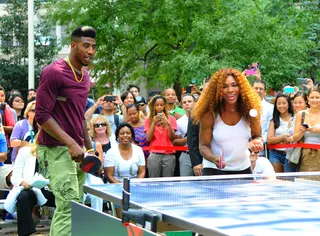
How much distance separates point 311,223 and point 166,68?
976 inches

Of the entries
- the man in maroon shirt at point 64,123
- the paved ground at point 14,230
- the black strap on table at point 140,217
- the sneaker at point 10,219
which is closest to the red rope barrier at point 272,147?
the paved ground at point 14,230

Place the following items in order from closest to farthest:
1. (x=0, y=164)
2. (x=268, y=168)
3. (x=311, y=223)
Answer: (x=311, y=223)
(x=268, y=168)
(x=0, y=164)

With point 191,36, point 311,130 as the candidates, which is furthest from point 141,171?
point 191,36

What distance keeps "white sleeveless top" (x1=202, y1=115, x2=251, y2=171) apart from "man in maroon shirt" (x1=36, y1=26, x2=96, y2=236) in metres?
1.10

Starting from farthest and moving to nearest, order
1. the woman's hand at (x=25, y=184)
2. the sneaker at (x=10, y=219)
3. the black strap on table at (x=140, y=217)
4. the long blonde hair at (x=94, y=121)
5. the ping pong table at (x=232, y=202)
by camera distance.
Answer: the long blonde hair at (x=94, y=121), the sneaker at (x=10, y=219), the woman's hand at (x=25, y=184), the black strap on table at (x=140, y=217), the ping pong table at (x=232, y=202)

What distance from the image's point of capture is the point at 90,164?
241 inches

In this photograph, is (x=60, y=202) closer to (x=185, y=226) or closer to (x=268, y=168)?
(x=185, y=226)

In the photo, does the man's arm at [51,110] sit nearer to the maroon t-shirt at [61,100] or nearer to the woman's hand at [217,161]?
the maroon t-shirt at [61,100]

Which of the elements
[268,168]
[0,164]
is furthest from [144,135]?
[268,168]

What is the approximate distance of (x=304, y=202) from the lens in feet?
12.5

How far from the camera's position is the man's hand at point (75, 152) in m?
6.07

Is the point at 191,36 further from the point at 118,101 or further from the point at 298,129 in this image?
the point at 298,129

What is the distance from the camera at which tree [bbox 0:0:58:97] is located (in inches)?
1475

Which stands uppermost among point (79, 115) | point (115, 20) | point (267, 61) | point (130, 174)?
point (115, 20)
